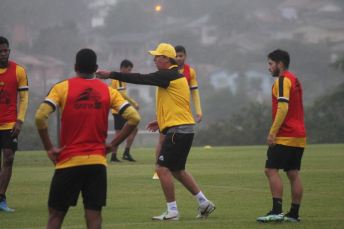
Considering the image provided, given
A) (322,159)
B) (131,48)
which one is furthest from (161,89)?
(131,48)

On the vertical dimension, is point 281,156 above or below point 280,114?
below

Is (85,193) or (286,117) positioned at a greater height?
(286,117)

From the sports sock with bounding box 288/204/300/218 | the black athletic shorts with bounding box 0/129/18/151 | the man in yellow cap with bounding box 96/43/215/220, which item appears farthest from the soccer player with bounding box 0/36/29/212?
the sports sock with bounding box 288/204/300/218

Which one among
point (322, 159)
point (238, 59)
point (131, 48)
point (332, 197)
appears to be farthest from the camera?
point (131, 48)

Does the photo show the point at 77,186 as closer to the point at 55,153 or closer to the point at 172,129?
the point at 55,153

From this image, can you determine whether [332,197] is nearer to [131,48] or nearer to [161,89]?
[161,89]

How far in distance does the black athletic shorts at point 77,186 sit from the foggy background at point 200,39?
6539 centimetres

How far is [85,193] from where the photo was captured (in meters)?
6.10

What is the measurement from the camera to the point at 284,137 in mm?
8500

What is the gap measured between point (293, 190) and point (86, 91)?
3.63m

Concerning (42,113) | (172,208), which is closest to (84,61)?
(42,113)

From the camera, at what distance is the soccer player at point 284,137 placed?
838 centimetres

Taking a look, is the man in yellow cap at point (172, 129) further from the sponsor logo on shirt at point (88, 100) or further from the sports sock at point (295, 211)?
the sponsor logo on shirt at point (88, 100)

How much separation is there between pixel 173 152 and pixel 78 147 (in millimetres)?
2827
